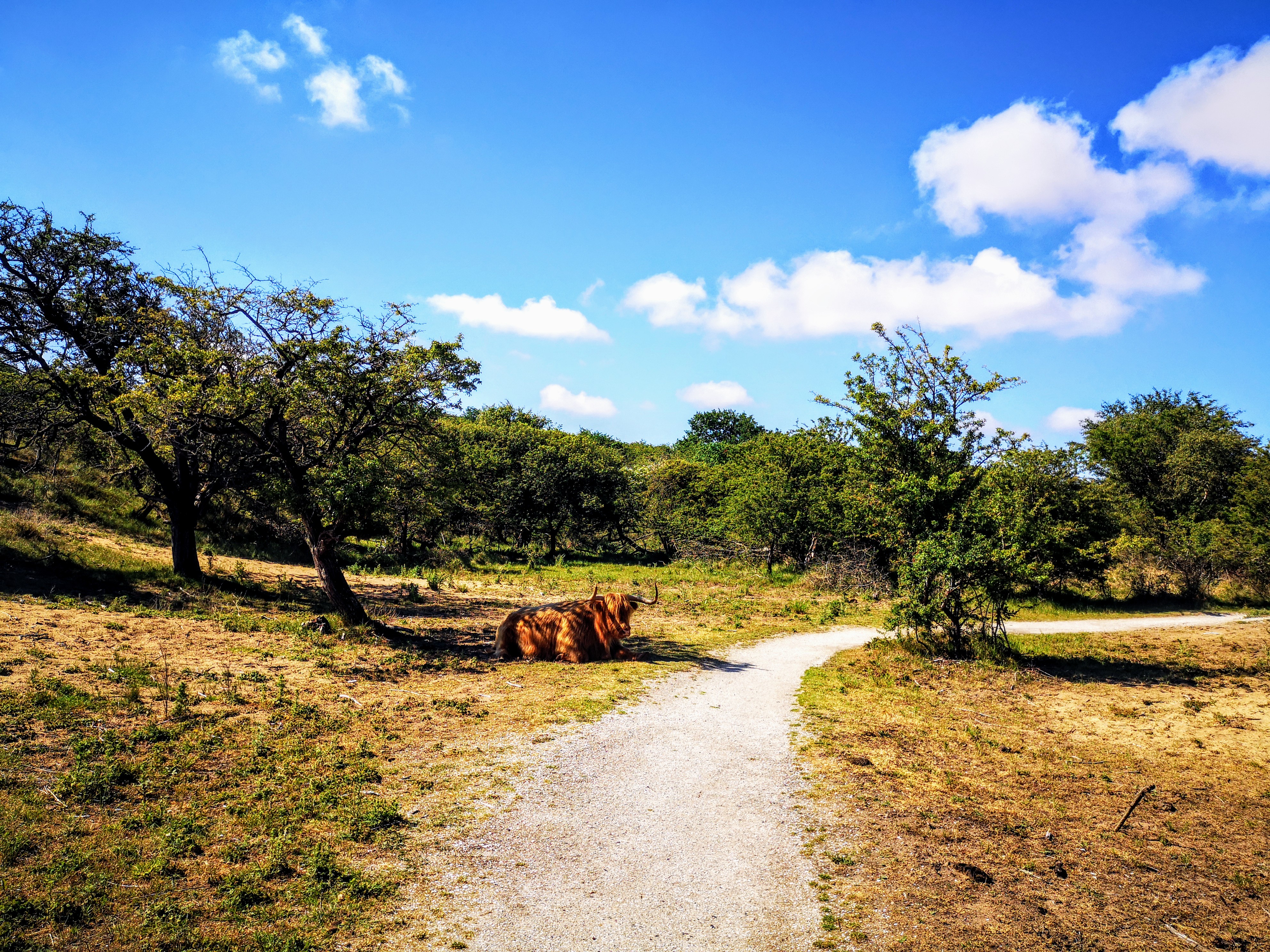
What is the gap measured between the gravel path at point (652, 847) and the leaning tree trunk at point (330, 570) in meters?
6.93

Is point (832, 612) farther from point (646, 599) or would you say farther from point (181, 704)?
point (181, 704)

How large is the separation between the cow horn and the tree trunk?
35.9 feet

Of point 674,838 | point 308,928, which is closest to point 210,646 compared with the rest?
point 308,928

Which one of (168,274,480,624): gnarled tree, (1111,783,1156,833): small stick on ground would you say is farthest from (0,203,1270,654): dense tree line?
(1111,783,1156,833): small stick on ground

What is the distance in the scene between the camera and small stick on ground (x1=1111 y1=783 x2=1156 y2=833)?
6.66 metres

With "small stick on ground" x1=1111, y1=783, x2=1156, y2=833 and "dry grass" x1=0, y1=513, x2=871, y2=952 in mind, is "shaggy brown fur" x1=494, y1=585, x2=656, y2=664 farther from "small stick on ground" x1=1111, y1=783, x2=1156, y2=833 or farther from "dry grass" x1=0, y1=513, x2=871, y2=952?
"small stick on ground" x1=1111, y1=783, x2=1156, y2=833

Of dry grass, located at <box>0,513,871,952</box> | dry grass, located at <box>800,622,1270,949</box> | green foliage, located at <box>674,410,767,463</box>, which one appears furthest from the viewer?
green foliage, located at <box>674,410,767,463</box>

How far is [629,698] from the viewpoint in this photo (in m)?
10.7

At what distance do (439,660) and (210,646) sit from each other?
3782 mm

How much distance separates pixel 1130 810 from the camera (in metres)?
6.68

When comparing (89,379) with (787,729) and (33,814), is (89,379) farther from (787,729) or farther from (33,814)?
(787,729)

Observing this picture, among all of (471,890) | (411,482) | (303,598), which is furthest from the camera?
(303,598)

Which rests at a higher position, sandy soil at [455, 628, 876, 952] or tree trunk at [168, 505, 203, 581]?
tree trunk at [168, 505, 203, 581]

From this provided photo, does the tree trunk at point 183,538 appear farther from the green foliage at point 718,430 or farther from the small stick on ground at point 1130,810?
the green foliage at point 718,430
